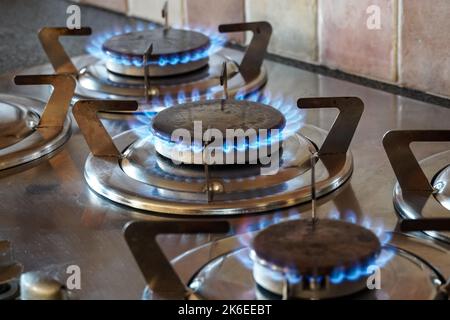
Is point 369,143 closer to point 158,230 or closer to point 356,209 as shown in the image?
point 356,209

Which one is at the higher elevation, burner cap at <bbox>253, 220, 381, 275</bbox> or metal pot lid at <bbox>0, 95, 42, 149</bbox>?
metal pot lid at <bbox>0, 95, 42, 149</bbox>

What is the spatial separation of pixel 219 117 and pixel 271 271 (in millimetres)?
379

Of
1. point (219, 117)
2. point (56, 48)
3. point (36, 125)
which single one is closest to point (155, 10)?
point (56, 48)

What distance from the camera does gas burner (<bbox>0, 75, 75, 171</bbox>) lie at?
3.88ft

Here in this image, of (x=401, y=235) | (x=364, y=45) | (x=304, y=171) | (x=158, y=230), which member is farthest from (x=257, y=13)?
(x=158, y=230)

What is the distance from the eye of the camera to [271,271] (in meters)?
0.76

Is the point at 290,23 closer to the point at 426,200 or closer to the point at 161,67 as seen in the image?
the point at 161,67

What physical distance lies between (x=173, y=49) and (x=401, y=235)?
59 cm

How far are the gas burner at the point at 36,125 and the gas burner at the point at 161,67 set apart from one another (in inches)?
3.8

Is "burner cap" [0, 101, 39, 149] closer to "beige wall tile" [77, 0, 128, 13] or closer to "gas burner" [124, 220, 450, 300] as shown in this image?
"gas burner" [124, 220, 450, 300]

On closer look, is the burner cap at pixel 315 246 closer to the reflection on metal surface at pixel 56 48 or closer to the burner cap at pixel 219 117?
the burner cap at pixel 219 117

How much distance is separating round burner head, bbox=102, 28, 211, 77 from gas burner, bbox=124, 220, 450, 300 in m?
0.56

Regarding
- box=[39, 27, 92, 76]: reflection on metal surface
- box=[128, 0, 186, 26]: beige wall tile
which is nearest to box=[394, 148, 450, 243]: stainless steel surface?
box=[39, 27, 92, 76]: reflection on metal surface

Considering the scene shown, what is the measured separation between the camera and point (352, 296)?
760 millimetres
